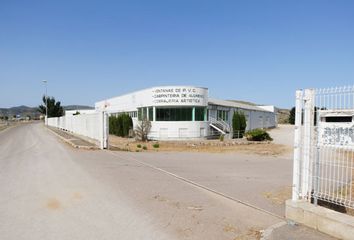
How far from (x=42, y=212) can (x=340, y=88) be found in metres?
5.68

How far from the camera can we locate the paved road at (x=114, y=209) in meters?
5.49

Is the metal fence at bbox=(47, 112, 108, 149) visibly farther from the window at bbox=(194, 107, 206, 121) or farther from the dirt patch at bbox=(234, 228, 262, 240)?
the dirt patch at bbox=(234, 228, 262, 240)

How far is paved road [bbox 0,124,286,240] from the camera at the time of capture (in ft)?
18.0

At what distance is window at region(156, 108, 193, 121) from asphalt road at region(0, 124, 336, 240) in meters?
22.1

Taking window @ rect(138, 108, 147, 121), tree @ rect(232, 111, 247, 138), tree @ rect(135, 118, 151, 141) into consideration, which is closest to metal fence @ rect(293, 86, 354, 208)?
tree @ rect(135, 118, 151, 141)

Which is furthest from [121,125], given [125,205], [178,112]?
[125,205]

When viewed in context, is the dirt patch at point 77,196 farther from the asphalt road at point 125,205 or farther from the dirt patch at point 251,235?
the dirt patch at point 251,235

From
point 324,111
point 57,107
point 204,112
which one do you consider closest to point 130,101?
point 204,112

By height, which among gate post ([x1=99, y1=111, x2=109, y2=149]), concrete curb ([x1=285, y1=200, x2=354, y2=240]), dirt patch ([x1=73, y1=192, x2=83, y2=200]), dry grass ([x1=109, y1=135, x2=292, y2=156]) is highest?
gate post ([x1=99, y1=111, x2=109, y2=149])

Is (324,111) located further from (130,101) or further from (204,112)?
(130,101)

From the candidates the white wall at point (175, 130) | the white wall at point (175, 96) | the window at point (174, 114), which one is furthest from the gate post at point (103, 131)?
the window at point (174, 114)

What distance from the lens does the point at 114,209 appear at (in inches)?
267

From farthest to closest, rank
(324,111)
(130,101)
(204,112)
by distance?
(130,101)
(204,112)
(324,111)

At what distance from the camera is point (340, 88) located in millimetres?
5297
